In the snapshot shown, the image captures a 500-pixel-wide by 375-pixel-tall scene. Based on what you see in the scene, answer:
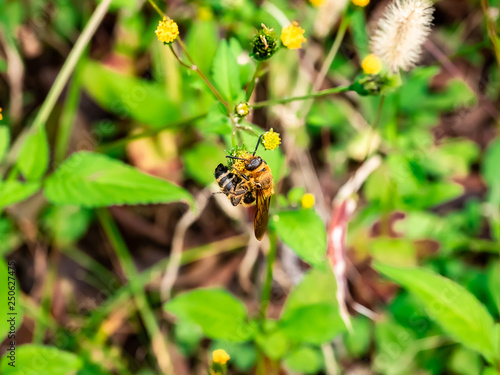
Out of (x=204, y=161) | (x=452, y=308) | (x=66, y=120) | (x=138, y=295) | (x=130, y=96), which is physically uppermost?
(x=130, y=96)

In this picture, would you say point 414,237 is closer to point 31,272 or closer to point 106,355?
point 106,355

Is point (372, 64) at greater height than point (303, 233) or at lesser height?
greater

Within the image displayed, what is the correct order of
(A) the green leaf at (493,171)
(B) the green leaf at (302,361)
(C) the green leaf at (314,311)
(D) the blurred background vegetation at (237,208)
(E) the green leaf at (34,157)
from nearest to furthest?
(E) the green leaf at (34,157) < (C) the green leaf at (314,311) < (B) the green leaf at (302,361) < (D) the blurred background vegetation at (237,208) < (A) the green leaf at (493,171)

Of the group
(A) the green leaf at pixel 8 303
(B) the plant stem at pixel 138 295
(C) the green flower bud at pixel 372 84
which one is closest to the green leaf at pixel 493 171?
(C) the green flower bud at pixel 372 84

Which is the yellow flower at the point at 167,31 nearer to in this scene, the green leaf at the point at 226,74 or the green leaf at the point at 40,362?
the green leaf at the point at 226,74

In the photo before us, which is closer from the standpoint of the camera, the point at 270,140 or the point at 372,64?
the point at 270,140

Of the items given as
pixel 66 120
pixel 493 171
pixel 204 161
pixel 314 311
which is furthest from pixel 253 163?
pixel 493 171

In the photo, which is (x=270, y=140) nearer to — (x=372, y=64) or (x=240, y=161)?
(x=240, y=161)
